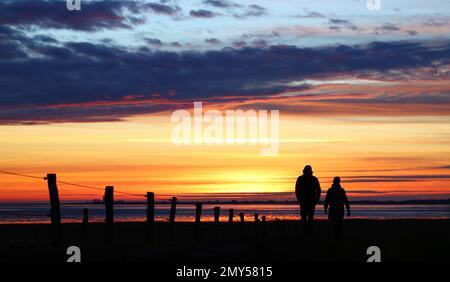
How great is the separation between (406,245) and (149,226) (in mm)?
8133

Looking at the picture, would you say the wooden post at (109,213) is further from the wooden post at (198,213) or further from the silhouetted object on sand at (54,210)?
the wooden post at (198,213)

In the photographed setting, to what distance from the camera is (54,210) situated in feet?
76.1

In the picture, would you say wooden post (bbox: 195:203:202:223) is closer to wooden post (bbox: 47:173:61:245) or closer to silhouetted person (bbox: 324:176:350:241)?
silhouetted person (bbox: 324:176:350:241)

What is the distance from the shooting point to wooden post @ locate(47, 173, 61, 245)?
2275cm

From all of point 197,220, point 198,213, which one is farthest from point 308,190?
point 198,213

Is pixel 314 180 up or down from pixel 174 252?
up

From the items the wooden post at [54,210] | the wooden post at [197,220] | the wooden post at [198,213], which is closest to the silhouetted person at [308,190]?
the wooden post at [197,220]

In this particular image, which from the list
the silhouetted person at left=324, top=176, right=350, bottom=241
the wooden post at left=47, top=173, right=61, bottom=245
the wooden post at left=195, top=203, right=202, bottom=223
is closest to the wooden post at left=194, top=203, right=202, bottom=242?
the wooden post at left=195, top=203, right=202, bottom=223

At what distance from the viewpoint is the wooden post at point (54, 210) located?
2275cm
